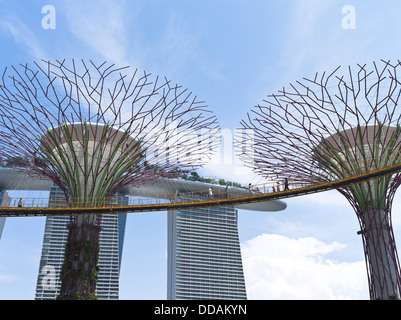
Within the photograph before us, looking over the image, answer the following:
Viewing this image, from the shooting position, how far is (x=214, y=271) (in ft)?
307

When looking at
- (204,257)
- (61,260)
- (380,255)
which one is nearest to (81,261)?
(380,255)

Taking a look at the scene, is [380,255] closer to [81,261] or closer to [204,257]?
[81,261]

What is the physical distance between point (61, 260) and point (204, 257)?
3162cm

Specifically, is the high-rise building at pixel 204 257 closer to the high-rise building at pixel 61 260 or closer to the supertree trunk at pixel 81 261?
the high-rise building at pixel 61 260

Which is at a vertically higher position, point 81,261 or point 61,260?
point 61,260

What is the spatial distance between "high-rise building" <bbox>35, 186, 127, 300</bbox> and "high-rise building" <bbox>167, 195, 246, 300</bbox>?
1214 cm

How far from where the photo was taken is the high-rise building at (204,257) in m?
88.9

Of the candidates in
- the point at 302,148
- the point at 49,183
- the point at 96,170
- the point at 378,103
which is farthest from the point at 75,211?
the point at 49,183

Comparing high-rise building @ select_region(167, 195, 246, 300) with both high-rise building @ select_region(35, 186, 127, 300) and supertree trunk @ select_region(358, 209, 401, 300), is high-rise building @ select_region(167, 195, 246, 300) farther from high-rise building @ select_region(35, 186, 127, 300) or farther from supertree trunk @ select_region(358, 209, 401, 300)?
supertree trunk @ select_region(358, 209, 401, 300)

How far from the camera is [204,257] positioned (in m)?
93.9

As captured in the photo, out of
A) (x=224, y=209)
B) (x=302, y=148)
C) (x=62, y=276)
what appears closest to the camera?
(x=62, y=276)
